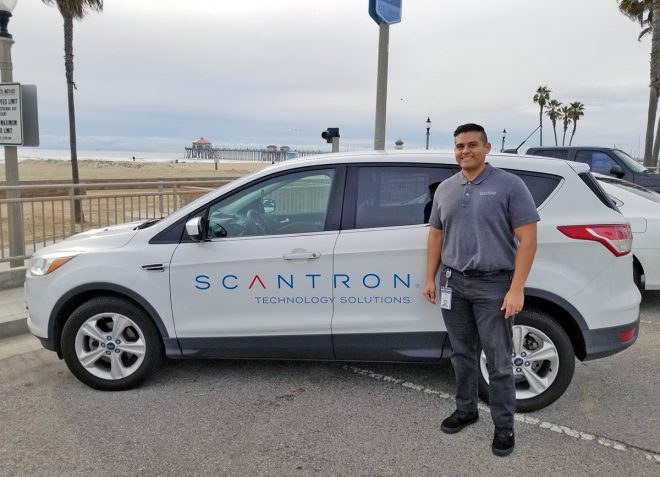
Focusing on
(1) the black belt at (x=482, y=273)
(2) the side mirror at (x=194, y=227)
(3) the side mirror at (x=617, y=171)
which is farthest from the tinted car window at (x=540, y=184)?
(3) the side mirror at (x=617, y=171)

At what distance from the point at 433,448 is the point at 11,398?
2.95m

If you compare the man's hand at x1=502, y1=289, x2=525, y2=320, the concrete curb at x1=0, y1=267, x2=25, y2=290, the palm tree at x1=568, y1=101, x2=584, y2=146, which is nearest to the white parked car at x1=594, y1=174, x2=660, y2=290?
the man's hand at x1=502, y1=289, x2=525, y2=320

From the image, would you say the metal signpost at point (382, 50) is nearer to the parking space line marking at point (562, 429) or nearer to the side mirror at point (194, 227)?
the parking space line marking at point (562, 429)

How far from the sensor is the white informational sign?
661 cm

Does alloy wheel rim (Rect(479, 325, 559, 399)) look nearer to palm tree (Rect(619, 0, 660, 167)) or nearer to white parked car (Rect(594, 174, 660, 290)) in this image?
white parked car (Rect(594, 174, 660, 290))

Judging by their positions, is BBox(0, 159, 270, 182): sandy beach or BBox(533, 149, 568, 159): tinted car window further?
BBox(0, 159, 270, 182): sandy beach

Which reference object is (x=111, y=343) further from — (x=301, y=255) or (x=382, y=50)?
(x=382, y=50)

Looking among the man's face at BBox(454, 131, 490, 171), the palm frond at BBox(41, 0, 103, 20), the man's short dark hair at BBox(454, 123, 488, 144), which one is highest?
the palm frond at BBox(41, 0, 103, 20)

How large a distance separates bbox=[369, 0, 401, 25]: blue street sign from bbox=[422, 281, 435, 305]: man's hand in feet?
17.3

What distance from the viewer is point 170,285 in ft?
12.2

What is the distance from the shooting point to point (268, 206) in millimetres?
3814

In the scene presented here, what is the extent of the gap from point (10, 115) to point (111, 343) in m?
4.42

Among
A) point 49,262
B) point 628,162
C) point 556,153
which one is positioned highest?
point 556,153

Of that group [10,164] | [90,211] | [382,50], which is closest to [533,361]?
[382,50]
